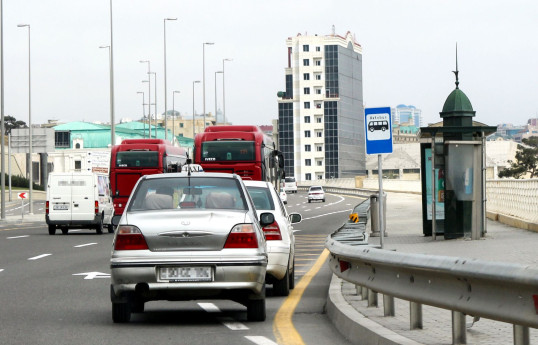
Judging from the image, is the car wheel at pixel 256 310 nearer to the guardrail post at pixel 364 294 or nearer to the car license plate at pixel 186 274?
the car license plate at pixel 186 274

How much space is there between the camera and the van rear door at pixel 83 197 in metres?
40.2

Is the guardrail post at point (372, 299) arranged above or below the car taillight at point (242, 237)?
below

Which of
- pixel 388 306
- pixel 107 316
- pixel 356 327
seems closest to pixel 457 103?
pixel 107 316

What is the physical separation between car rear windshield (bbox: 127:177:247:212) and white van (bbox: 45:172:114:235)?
28.0 m

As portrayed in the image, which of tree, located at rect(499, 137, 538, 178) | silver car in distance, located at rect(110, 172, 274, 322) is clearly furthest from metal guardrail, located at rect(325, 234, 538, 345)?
tree, located at rect(499, 137, 538, 178)

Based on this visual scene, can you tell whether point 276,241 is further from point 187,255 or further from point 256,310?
point 187,255

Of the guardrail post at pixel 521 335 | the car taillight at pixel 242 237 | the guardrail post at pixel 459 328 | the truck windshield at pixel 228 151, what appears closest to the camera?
the guardrail post at pixel 521 335

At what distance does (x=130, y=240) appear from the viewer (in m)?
11.3

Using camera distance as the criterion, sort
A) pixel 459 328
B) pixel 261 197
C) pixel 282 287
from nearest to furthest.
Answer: pixel 459 328 → pixel 282 287 → pixel 261 197

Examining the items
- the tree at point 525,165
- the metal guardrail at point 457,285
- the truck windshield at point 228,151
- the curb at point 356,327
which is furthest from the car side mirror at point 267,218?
the tree at point 525,165

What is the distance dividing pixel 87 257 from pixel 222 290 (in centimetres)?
1431

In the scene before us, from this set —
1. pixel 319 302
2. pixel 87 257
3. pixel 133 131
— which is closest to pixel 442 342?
pixel 319 302

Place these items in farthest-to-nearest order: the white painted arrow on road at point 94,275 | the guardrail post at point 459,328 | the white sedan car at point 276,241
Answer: the white painted arrow on road at point 94,275
the white sedan car at point 276,241
the guardrail post at point 459,328

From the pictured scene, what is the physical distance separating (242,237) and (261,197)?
443cm
